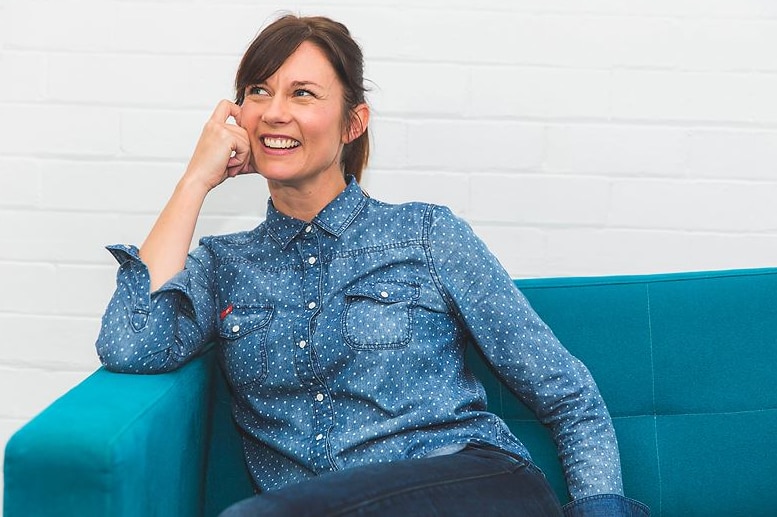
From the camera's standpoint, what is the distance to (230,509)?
1.36 metres

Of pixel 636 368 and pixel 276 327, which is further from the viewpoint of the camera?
pixel 636 368

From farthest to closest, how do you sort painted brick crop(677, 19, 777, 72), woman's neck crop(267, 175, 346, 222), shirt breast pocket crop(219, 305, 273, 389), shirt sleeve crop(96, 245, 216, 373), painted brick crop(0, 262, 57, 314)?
painted brick crop(0, 262, 57, 314), painted brick crop(677, 19, 777, 72), woman's neck crop(267, 175, 346, 222), shirt breast pocket crop(219, 305, 273, 389), shirt sleeve crop(96, 245, 216, 373)

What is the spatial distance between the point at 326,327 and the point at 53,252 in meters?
0.97

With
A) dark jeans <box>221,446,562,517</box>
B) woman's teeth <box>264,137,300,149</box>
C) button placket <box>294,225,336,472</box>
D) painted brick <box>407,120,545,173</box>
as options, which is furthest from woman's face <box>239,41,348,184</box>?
dark jeans <box>221,446,562,517</box>

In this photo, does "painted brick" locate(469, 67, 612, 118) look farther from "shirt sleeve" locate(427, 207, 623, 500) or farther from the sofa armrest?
the sofa armrest

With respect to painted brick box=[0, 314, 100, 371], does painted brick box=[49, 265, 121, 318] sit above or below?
above

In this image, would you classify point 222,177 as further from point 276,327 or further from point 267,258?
point 276,327

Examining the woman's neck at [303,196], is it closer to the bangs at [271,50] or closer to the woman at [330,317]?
the woman at [330,317]

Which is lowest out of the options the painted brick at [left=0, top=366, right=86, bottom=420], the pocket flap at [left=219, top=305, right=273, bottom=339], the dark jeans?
the dark jeans

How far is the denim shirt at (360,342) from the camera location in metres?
1.67

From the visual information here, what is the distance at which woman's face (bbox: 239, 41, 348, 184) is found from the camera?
5.92 feet

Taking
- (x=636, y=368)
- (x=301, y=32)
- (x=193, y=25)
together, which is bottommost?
(x=636, y=368)

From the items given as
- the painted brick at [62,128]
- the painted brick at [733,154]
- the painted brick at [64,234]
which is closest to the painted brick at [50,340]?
the painted brick at [64,234]

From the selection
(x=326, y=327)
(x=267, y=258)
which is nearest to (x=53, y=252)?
(x=267, y=258)
